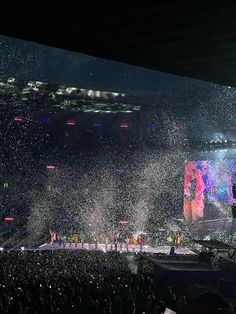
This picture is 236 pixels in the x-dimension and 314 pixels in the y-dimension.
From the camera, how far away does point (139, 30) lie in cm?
525

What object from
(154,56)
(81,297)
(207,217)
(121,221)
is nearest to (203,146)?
(207,217)

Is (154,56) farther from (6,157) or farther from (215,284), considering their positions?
(6,157)

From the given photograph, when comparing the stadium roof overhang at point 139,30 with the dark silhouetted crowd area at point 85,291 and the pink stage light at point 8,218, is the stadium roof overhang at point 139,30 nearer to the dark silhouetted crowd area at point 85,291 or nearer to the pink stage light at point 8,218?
the dark silhouetted crowd area at point 85,291

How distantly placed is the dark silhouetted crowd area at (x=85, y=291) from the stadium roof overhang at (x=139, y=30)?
13.2 ft

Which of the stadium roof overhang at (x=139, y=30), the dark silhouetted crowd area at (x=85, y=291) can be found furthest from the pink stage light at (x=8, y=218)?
the stadium roof overhang at (x=139, y=30)

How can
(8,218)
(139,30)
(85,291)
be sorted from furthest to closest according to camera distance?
1. (8,218)
2. (85,291)
3. (139,30)

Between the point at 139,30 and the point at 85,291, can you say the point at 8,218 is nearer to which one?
the point at 85,291

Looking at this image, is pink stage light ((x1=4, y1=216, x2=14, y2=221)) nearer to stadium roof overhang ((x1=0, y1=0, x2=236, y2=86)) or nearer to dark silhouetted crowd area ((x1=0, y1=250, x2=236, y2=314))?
dark silhouetted crowd area ((x1=0, y1=250, x2=236, y2=314))

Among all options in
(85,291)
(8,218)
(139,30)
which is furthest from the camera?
(8,218)

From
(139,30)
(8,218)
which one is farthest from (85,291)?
(8,218)

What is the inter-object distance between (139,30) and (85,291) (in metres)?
8.77

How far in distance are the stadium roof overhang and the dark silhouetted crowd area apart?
4037mm

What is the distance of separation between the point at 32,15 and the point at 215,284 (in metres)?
14.4

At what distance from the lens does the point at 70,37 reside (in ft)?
17.5
